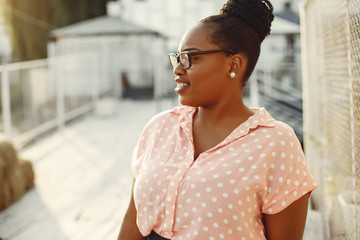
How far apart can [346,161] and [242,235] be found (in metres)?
1.23

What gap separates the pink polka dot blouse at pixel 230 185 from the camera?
4.68 feet

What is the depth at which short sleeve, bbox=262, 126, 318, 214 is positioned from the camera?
1.42 meters

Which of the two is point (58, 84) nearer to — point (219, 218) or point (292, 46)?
point (219, 218)

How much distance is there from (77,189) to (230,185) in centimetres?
413

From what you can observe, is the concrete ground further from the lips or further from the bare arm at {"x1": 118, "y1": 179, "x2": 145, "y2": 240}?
the lips

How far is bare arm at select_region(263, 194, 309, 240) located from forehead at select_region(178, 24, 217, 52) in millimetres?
569

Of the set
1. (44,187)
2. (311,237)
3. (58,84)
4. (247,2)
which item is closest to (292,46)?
(58,84)

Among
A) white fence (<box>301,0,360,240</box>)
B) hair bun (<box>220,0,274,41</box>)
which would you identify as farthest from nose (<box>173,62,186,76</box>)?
white fence (<box>301,0,360,240</box>)

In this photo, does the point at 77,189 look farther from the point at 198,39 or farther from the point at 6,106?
the point at 198,39

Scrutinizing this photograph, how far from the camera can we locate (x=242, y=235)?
1.45m

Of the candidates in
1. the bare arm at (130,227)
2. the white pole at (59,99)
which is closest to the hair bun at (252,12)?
the bare arm at (130,227)

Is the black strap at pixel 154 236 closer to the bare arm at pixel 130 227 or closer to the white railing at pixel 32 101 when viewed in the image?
the bare arm at pixel 130 227

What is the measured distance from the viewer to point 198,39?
155 cm

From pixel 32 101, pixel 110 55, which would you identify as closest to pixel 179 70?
pixel 32 101
